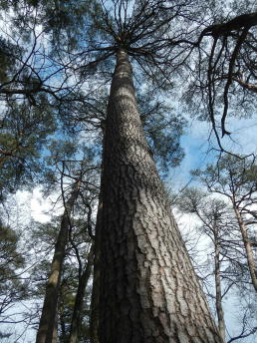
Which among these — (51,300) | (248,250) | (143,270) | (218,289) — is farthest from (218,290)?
(143,270)

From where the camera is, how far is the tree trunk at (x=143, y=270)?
1.28 metres

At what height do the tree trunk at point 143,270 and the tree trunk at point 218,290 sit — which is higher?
the tree trunk at point 218,290

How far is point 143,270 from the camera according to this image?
1.53m

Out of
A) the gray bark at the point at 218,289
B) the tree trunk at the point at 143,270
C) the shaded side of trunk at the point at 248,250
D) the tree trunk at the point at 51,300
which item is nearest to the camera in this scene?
the tree trunk at the point at 143,270

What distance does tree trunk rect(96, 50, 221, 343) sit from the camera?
1.28 meters

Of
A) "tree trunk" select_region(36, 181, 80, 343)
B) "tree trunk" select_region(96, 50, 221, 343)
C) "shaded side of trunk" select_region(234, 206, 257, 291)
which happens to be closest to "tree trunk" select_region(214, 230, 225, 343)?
"shaded side of trunk" select_region(234, 206, 257, 291)

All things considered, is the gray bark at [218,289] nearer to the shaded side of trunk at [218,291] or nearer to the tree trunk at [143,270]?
the shaded side of trunk at [218,291]

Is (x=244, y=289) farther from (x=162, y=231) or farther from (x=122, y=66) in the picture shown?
(x=162, y=231)

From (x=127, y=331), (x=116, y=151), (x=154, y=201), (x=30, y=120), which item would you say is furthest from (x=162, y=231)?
(x=30, y=120)

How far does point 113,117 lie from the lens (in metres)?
3.37

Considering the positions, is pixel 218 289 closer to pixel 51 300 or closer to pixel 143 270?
pixel 51 300

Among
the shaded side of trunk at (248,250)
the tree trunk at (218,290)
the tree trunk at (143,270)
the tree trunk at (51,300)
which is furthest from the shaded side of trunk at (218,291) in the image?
the tree trunk at (143,270)

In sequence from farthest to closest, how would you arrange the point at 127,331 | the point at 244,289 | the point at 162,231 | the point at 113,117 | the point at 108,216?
the point at 244,289 < the point at 113,117 < the point at 108,216 < the point at 162,231 < the point at 127,331

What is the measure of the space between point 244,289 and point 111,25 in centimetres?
783
